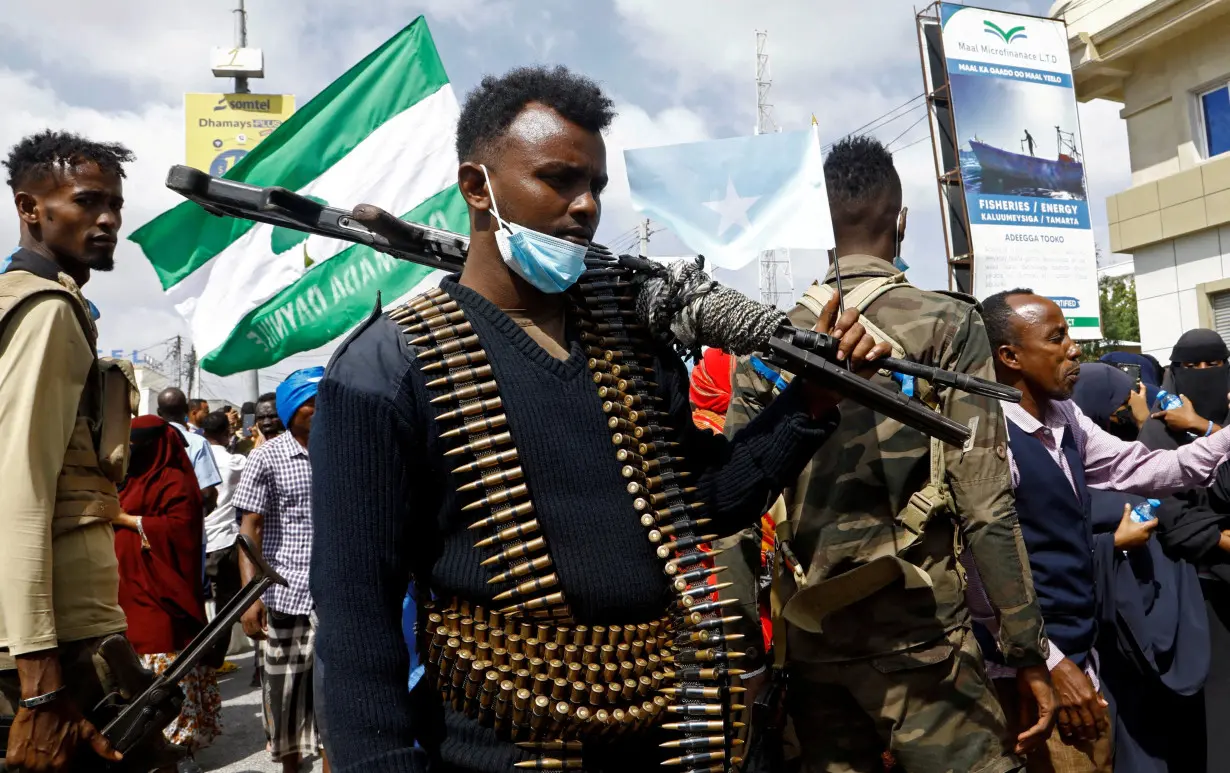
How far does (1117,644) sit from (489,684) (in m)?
3.91

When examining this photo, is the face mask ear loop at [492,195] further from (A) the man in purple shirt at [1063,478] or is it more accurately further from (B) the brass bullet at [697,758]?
(A) the man in purple shirt at [1063,478]

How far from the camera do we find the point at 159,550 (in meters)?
6.30

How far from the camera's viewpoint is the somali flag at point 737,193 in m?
2.75

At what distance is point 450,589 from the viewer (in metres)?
1.97

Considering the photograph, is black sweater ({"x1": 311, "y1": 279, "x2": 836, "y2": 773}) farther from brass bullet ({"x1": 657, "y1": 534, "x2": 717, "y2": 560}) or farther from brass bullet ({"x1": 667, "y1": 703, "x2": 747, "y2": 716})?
brass bullet ({"x1": 667, "y1": 703, "x2": 747, "y2": 716})

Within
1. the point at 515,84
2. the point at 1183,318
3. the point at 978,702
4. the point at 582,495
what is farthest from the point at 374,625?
the point at 1183,318

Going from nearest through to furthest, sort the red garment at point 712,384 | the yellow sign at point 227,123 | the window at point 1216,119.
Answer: the red garment at point 712,384, the yellow sign at point 227,123, the window at point 1216,119

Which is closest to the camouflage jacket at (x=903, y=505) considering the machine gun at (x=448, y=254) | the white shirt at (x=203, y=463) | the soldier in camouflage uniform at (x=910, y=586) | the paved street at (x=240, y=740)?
the soldier in camouflage uniform at (x=910, y=586)

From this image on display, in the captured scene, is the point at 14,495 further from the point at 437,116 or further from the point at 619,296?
the point at 437,116

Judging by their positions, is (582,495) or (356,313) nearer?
(582,495)

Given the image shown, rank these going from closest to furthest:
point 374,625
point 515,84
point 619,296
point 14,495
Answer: point 374,625
point 515,84
point 619,296
point 14,495

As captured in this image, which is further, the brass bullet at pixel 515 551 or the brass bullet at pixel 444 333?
the brass bullet at pixel 444 333

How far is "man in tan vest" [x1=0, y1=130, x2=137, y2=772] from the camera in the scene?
282cm

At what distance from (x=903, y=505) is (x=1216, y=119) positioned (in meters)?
A: 15.6
